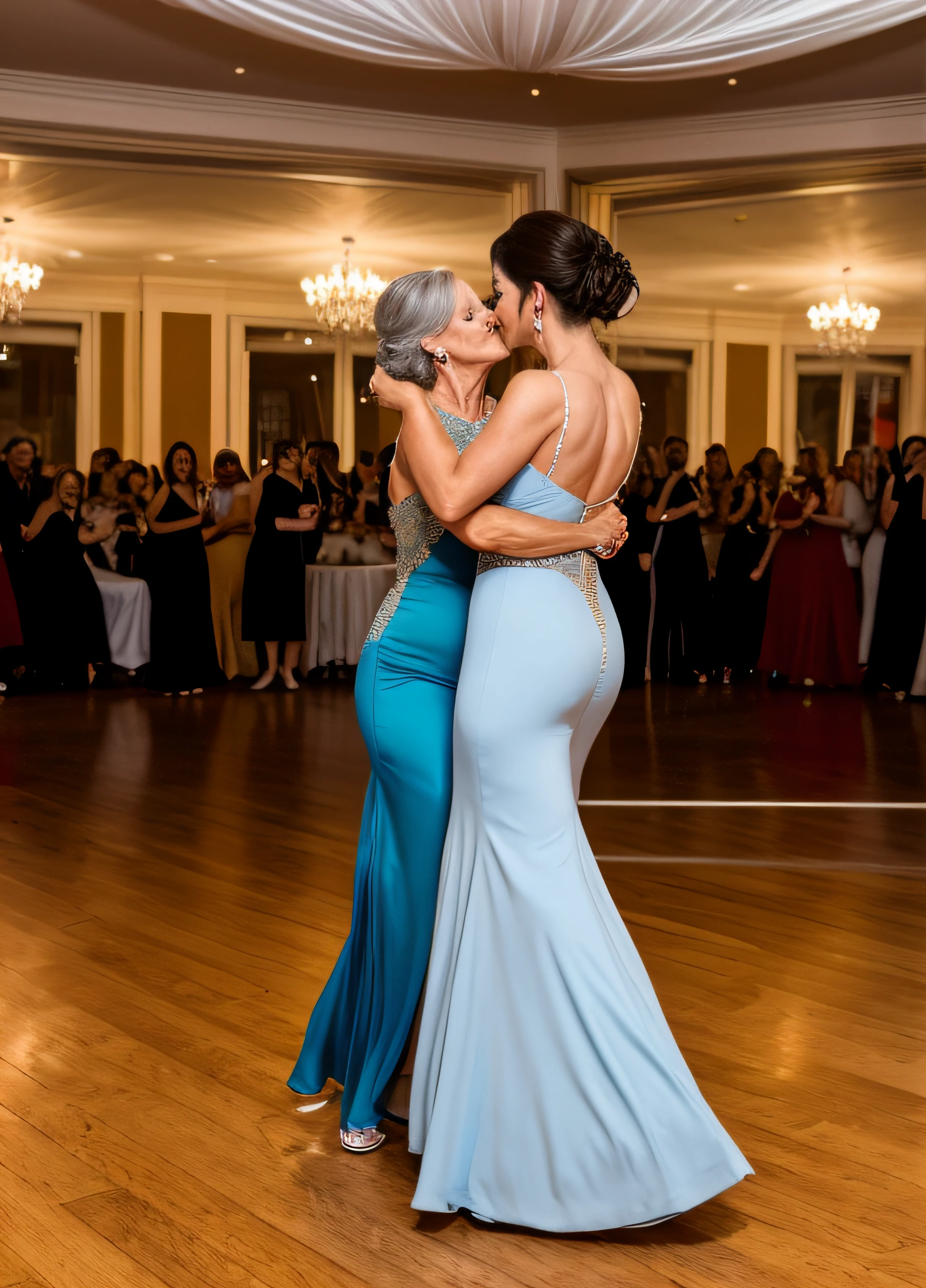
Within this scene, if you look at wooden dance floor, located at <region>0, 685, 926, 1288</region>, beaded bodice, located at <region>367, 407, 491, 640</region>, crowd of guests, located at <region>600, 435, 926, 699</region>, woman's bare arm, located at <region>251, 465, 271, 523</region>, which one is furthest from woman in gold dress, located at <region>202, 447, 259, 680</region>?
beaded bodice, located at <region>367, 407, 491, 640</region>

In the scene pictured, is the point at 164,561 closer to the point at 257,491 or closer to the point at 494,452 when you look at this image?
the point at 257,491

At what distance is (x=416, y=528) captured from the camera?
210cm

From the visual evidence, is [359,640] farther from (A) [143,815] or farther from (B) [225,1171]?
(B) [225,1171]

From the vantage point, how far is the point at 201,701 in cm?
762

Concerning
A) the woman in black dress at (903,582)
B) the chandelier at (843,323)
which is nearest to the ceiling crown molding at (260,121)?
the chandelier at (843,323)

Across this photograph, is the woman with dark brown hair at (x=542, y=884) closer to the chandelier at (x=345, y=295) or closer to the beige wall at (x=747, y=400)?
the chandelier at (x=345, y=295)

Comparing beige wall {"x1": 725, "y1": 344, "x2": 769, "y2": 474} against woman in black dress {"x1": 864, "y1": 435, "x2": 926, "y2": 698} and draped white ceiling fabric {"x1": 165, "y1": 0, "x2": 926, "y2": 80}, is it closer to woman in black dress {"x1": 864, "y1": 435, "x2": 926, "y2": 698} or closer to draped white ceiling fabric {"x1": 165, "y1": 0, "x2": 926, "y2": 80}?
woman in black dress {"x1": 864, "y1": 435, "x2": 926, "y2": 698}

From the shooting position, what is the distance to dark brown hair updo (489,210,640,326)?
6.24 ft

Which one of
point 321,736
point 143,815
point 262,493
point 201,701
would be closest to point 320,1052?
point 143,815

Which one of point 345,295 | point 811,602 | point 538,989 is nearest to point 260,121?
point 345,295

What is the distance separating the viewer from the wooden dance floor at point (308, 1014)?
1.84m

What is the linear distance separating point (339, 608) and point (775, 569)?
2.88m

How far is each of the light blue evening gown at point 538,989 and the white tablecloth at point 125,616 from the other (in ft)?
22.0

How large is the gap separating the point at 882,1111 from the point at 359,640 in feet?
21.3
